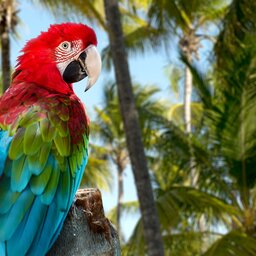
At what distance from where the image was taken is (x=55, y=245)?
9.05ft

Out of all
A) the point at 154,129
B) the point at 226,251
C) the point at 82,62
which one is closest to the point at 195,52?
the point at 154,129

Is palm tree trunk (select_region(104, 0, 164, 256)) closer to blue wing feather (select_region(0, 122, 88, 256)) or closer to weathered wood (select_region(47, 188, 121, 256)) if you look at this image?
weathered wood (select_region(47, 188, 121, 256))

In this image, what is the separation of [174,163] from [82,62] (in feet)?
30.8

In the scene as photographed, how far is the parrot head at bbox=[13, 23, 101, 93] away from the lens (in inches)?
127

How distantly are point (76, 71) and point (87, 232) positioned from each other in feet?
3.01

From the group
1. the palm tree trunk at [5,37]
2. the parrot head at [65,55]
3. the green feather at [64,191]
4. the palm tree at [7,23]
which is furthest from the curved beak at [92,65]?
the palm tree at [7,23]

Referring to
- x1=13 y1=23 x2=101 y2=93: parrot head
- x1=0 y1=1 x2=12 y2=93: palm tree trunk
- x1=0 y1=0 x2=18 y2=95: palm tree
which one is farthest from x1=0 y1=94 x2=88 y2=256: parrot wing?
x1=0 y1=0 x2=18 y2=95: palm tree

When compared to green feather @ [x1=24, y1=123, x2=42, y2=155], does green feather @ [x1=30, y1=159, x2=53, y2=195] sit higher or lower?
lower

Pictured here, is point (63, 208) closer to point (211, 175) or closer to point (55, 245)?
point (55, 245)

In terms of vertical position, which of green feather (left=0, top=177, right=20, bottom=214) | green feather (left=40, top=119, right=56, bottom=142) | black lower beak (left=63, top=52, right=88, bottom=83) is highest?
black lower beak (left=63, top=52, right=88, bottom=83)

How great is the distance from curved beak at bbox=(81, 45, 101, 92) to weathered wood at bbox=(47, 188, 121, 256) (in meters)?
0.61

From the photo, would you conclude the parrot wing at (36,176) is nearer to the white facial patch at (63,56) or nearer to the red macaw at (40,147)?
the red macaw at (40,147)

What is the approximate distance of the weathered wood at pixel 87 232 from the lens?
109 inches

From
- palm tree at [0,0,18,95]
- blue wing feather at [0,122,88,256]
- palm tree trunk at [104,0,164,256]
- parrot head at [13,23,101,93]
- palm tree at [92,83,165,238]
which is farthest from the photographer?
palm tree at [92,83,165,238]
